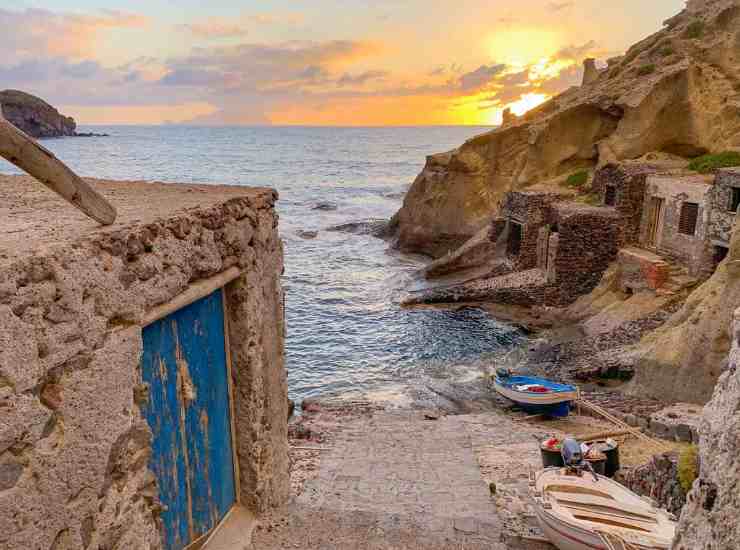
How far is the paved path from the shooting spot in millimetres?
6637

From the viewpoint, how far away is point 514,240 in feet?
98.6

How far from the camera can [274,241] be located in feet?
21.4

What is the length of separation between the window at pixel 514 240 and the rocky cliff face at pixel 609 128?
6.19 m

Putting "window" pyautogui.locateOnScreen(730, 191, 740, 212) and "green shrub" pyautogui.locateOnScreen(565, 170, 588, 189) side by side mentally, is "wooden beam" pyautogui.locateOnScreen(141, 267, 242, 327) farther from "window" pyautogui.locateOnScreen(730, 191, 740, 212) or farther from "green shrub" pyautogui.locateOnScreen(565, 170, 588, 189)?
"green shrub" pyautogui.locateOnScreen(565, 170, 588, 189)

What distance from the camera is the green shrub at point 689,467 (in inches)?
253

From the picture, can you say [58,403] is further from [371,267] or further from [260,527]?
[371,267]

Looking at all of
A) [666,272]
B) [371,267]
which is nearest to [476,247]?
[371,267]

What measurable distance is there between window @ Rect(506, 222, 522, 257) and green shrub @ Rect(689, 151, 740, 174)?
7.99 metres

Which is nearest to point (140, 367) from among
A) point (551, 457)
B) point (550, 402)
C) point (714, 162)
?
point (551, 457)

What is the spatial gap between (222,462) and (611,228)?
2287 cm

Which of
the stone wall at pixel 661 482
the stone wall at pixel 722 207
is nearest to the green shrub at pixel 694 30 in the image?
the stone wall at pixel 722 207

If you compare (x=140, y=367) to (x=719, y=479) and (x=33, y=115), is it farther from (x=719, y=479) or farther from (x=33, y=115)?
(x=33, y=115)

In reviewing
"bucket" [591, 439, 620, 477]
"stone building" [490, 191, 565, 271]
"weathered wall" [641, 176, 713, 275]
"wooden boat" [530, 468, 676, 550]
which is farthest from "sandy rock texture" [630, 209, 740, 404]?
"stone building" [490, 191, 565, 271]

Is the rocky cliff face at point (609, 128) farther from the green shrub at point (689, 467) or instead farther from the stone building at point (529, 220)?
the green shrub at point (689, 467)
